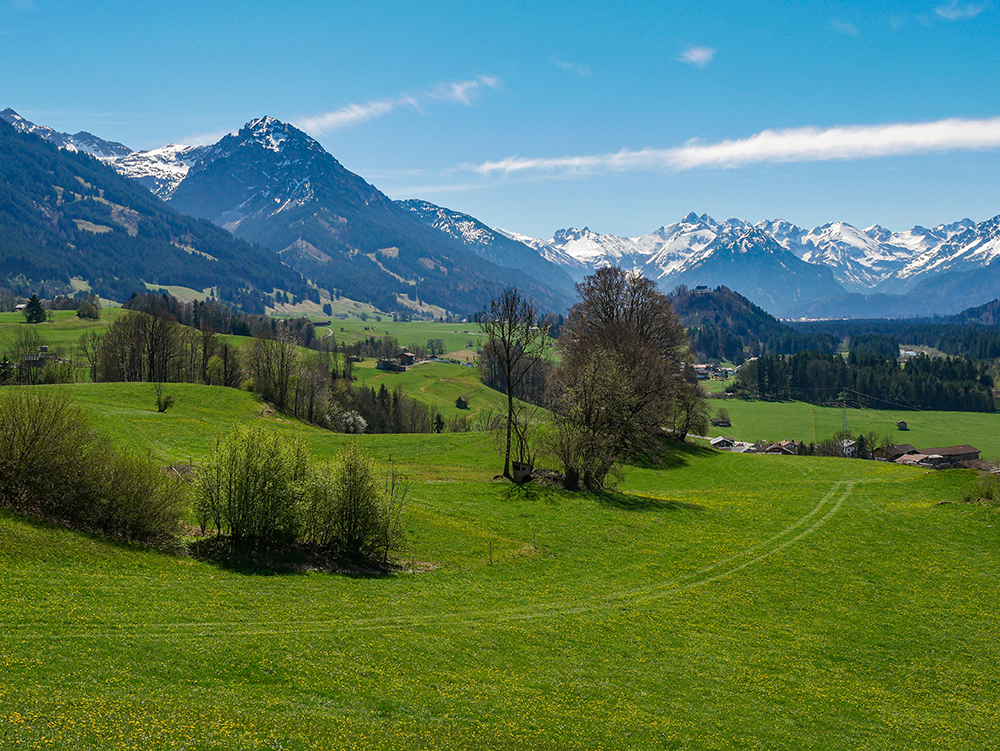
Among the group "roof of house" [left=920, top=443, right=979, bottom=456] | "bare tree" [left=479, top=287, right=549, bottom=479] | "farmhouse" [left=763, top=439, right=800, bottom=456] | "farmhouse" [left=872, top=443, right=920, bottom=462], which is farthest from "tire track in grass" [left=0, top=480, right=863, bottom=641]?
"roof of house" [left=920, top=443, right=979, bottom=456]

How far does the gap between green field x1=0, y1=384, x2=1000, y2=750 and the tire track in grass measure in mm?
126

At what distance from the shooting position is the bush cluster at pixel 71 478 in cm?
2786

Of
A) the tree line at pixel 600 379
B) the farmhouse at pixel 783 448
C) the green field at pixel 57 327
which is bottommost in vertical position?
the farmhouse at pixel 783 448

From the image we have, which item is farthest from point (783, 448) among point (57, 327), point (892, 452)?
point (57, 327)

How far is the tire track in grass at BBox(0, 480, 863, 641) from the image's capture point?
66.6ft

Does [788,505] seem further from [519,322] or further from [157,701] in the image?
[157,701]

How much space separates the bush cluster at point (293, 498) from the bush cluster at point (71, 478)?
2.35 meters

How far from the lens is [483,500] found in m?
45.2

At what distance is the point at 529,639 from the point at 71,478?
21.7 metres

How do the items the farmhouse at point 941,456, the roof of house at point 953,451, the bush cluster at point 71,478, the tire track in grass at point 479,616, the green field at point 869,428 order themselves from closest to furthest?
the tire track in grass at point 479,616, the bush cluster at point 71,478, the farmhouse at point 941,456, the roof of house at point 953,451, the green field at point 869,428

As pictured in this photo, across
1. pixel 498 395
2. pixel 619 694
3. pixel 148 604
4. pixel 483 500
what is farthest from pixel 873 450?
pixel 148 604

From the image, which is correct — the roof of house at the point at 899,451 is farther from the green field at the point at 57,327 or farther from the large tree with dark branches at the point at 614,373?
the green field at the point at 57,327

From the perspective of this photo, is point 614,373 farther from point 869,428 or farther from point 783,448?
point 869,428

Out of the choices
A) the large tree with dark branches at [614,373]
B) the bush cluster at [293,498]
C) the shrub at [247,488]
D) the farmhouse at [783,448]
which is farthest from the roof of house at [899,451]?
the shrub at [247,488]
